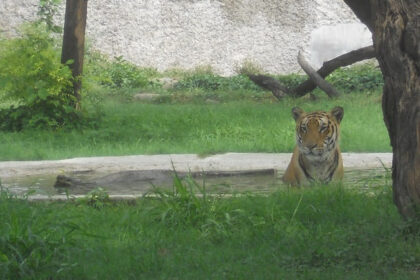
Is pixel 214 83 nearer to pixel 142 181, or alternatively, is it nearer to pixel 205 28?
pixel 205 28

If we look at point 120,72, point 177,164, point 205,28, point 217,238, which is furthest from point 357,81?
point 217,238

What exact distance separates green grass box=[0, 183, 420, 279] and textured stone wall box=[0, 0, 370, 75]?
14967mm

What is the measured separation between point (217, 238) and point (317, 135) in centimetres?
189

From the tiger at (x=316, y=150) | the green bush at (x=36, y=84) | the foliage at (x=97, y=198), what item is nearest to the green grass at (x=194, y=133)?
the green bush at (x=36, y=84)

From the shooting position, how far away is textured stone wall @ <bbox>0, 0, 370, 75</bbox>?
2106 cm

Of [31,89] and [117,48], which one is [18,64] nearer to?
[31,89]

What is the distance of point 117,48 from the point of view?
21.2 meters

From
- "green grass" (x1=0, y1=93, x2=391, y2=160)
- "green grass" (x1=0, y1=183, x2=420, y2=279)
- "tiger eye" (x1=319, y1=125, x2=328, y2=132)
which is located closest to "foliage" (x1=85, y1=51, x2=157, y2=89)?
"green grass" (x1=0, y1=93, x2=391, y2=160)

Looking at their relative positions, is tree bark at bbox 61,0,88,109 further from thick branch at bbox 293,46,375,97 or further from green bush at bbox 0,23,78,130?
thick branch at bbox 293,46,375,97

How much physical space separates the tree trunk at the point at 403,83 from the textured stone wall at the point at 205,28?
53.2 ft

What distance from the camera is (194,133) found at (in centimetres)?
1112

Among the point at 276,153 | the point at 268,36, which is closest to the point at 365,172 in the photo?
the point at 276,153

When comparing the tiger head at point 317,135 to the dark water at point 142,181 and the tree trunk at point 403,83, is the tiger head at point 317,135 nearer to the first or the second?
the dark water at point 142,181

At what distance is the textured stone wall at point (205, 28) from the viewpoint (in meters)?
21.1
